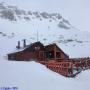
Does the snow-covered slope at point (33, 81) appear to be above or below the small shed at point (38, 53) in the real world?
below

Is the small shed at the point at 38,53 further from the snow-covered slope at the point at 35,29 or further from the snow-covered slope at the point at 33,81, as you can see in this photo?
the snow-covered slope at the point at 35,29

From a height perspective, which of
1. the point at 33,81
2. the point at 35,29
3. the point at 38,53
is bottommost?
the point at 33,81

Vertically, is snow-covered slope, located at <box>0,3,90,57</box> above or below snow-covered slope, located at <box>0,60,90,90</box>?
above

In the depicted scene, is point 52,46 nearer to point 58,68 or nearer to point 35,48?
point 35,48

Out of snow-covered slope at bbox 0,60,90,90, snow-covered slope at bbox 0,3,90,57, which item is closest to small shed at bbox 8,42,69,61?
snow-covered slope at bbox 0,60,90,90

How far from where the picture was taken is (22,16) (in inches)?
6102

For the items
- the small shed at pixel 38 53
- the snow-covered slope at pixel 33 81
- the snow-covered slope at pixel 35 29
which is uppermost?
the snow-covered slope at pixel 35 29

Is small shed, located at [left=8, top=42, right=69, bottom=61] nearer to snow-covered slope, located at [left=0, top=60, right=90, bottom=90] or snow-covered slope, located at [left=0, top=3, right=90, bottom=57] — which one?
snow-covered slope, located at [left=0, top=60, right=90, bottom=90]

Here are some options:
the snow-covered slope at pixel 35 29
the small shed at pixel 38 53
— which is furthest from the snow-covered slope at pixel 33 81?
the snow-covered slope at pixel 35 29

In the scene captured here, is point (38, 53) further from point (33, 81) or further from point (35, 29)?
point (35, 29)

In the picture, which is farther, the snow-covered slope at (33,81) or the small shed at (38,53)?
the small shed at (38,53)

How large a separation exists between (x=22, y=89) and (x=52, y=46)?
2352cm

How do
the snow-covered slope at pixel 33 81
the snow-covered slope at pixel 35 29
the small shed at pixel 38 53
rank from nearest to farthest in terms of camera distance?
1. the snow-covered slope at pixel 33 81
2. the small shed at pixel 38 53
3. the snow-covered slope at pixel 35 29

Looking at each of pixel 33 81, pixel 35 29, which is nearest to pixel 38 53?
pixel 33 81
